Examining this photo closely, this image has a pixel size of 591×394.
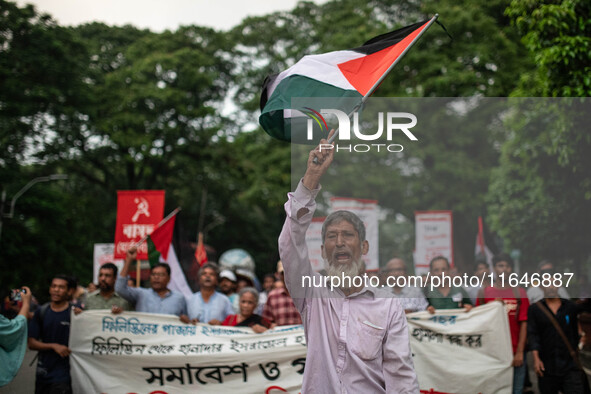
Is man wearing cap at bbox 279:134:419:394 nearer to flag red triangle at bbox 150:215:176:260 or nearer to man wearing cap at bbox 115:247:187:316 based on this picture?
man wearing cap at bbox 115:247:187:316

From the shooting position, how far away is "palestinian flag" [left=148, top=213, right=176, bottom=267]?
8734mm

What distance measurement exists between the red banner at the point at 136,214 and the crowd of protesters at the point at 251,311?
272 cm

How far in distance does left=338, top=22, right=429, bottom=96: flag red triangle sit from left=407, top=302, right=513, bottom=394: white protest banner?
311cm

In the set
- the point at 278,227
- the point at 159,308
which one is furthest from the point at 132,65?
the point at 159,308

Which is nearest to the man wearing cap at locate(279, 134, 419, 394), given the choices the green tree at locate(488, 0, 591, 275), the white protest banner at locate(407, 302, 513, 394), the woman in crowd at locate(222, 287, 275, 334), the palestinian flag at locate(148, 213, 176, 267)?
the green tree at locate(488, 0, 591, 275)

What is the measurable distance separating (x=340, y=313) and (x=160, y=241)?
5983 millimetres

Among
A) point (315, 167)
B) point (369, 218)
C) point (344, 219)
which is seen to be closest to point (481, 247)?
point (369, 218)

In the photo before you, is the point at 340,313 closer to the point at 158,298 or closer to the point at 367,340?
the point at 367,340

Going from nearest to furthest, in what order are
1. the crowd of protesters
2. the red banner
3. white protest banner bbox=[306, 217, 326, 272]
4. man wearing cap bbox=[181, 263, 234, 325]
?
1. white protest banner bbox=[306, 217, 326, 272]
2. the crowd of protesters
3. man wearing cap bbox=[181, 263, 234, 325]
4. the red banner

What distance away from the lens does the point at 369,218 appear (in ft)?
20.6

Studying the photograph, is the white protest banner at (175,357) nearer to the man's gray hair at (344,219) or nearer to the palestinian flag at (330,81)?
the palestinian flag at (330,81)

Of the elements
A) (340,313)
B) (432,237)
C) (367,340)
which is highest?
(432,237)

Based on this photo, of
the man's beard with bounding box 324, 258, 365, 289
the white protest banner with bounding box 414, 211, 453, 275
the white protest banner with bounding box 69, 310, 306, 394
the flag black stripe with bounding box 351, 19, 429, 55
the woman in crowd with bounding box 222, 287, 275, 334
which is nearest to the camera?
the man's beard with bounding box 324, 258, 365, 289

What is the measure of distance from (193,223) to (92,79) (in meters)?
12.1
